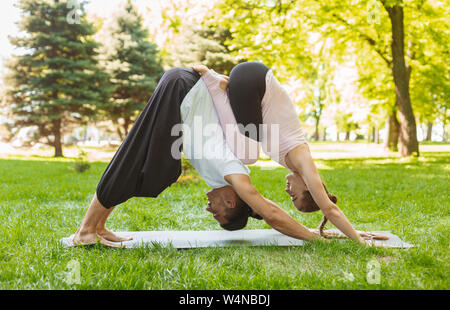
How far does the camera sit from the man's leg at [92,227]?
3562 millimetres

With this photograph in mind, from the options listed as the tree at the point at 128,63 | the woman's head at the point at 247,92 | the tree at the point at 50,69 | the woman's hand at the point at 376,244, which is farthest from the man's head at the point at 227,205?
the tree at the point at 128,63

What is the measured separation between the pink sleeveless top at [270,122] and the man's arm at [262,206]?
43cm

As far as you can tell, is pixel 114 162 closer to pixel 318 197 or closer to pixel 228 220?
pixel 228 220

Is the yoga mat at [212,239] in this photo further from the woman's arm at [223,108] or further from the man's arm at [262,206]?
the woman's arm at [223,108]

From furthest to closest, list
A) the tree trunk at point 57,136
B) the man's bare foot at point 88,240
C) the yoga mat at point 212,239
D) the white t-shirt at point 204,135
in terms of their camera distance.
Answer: the tree trunk at point 57,136, the yoga mat at point 212,239, the man's bare foot at point 88,240, the white t-shirt at point 204,135

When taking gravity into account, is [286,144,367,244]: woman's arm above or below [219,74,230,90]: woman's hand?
below

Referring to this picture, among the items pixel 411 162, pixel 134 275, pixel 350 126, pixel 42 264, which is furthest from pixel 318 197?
pixel 350 126

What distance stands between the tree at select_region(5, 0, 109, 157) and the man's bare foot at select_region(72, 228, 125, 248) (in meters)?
14.8

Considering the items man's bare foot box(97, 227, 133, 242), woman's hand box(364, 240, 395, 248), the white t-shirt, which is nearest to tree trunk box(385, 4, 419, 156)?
woman's hand box(364, 240, 395, 248)

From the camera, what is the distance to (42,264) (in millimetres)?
3047

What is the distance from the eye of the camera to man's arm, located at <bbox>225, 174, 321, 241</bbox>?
3.30 m

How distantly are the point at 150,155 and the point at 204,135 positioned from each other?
0.52 meters

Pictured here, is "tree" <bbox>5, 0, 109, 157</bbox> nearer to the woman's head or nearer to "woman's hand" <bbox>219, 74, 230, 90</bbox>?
"woman's hand" <bbox>219, 74, 230, 90</bbox>

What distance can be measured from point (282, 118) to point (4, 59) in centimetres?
1776
